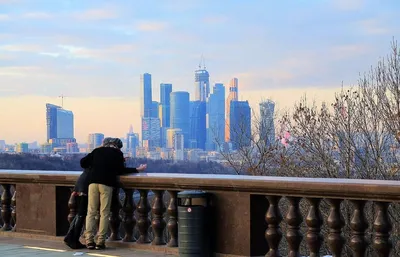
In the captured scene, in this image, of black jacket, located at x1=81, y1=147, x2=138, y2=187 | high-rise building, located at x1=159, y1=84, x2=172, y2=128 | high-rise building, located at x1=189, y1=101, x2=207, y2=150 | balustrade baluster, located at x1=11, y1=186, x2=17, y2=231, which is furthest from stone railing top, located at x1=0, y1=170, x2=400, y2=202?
high-rise building, located at x1=159, y1=84, x2=172, y2=128

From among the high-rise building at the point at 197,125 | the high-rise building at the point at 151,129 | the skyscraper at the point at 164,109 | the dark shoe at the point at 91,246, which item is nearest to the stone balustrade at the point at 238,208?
the dark shoe at the point at 91,246

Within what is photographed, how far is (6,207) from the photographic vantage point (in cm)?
1193

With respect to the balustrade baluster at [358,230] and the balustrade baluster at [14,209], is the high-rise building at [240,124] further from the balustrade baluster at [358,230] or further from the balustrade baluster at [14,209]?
the balustrade baluster at [358,230]

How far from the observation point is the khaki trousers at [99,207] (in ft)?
32.6

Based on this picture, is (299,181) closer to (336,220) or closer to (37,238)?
(336,220)

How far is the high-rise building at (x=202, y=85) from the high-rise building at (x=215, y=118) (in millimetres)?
716

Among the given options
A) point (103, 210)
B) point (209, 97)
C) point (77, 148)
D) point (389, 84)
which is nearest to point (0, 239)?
point (103, 210)

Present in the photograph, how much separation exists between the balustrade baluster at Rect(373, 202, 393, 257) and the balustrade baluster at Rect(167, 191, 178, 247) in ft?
9.60

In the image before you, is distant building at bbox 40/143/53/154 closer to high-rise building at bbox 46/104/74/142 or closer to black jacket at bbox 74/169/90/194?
high-rise building at bbox 46/104/74/142

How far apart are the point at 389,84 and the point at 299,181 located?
22.9m

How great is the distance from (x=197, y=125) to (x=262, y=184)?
135 ft

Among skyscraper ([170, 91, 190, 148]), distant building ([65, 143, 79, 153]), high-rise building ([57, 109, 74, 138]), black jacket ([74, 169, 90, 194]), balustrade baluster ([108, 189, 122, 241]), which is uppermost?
skyscraper ([170, 91, 190, 148])

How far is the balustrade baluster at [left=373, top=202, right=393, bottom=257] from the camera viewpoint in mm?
7336

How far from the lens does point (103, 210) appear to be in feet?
32.7
